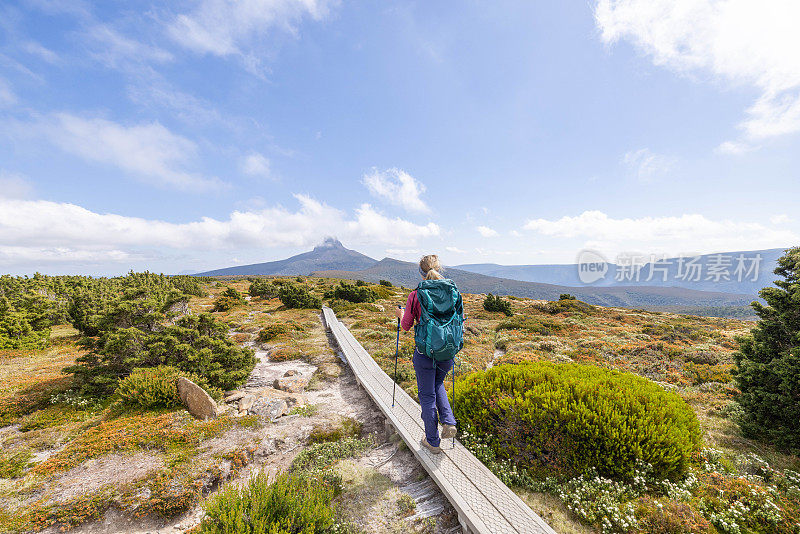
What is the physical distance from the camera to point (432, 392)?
477 centimetres

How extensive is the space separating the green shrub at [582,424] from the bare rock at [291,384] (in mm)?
6286

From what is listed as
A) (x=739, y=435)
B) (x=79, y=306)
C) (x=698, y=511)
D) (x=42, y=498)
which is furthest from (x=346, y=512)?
(x=79, y=306)

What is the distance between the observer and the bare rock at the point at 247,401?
8.22 metres

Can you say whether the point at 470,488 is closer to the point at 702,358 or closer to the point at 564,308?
the point at 702,358

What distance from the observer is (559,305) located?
32219 millimetres

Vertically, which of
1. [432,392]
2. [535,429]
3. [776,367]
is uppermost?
[776,367]

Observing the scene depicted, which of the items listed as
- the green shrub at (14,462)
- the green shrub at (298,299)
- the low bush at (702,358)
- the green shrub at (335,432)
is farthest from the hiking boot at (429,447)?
the green shrub at (298,299)

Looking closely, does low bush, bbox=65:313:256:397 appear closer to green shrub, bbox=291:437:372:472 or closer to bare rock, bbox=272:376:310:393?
bare rock, bbox=272:376:310:393

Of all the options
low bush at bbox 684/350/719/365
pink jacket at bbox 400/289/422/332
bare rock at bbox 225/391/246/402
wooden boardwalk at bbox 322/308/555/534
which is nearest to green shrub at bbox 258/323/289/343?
bare rock at bbox 225/391/246/402

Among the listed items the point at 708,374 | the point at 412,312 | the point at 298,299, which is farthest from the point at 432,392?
the point at 298,299

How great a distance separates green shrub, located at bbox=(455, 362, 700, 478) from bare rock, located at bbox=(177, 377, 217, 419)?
6.68m

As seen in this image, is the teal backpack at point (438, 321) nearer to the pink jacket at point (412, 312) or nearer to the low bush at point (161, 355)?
the pink jacket at point (412, 312)

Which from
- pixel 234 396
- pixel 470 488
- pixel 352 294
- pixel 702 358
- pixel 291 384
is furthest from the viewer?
pixel 352 294

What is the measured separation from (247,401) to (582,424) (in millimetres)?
8683
